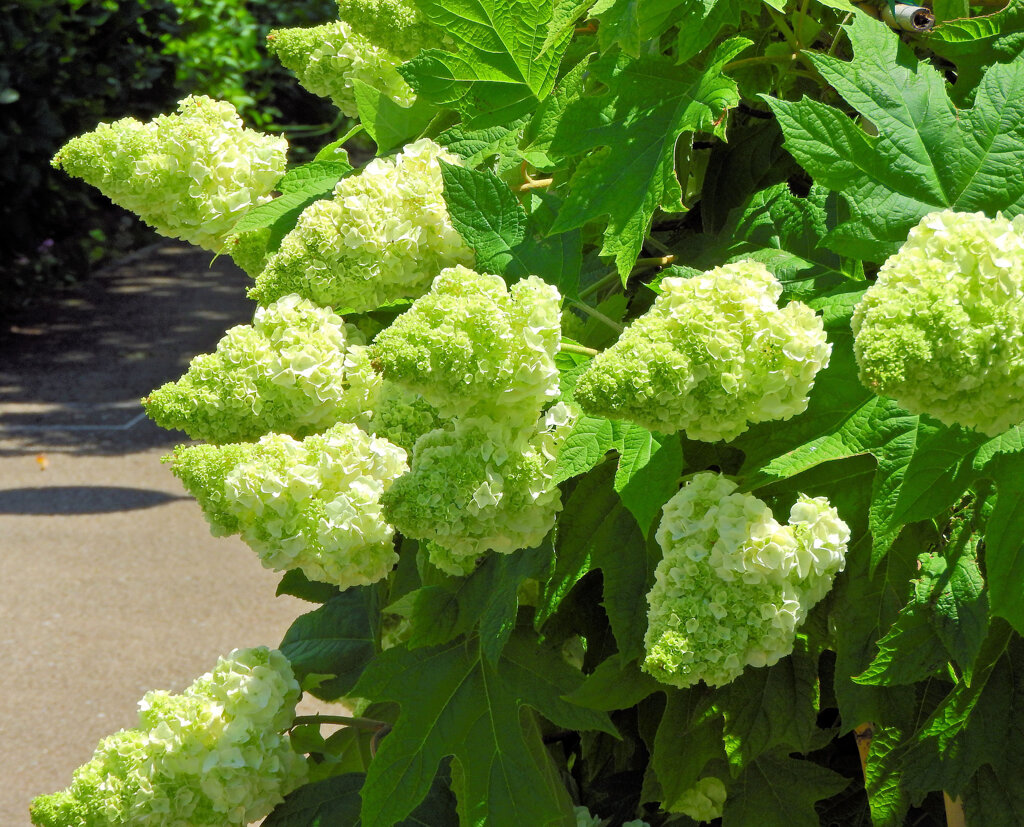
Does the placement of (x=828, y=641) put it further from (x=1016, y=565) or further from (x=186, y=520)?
(x=186, y=520)

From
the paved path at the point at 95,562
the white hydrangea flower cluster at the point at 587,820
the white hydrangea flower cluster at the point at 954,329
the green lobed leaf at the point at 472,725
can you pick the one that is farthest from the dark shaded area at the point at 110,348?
the white hydrangea flower cluster at the point at 954,329

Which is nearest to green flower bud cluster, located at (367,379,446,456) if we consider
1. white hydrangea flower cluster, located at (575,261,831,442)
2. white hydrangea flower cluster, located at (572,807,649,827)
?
white hydrangea flower cluster, located at (575,261,831,442)

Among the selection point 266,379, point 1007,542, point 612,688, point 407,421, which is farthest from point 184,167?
point 1007,542

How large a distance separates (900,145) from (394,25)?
0.70 metres

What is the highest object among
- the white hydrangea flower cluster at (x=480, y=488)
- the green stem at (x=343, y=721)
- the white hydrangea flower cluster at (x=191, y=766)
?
the white hydrangea flower cluster at (x=480, y=488)

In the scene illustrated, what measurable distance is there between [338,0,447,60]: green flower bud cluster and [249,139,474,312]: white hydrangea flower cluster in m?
0.30

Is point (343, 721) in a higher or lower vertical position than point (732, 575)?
lower

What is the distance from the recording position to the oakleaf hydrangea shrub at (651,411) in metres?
0.95

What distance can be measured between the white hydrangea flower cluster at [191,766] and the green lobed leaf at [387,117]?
683 mm

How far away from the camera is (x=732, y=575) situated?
993 mm

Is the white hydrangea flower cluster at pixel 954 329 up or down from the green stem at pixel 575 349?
up

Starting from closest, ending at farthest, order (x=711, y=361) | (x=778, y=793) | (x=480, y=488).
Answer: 1. (x=711, y=361)
2. (x=480, y=488)
3. (x=778, y=793)

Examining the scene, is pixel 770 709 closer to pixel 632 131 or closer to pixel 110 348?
pixel 632 131

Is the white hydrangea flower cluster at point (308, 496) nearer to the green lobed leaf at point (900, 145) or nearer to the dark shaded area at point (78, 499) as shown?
the green lobed leaf at point (900, 145)
